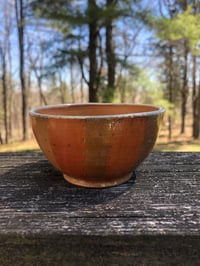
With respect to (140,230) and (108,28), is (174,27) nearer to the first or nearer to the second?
(108,28)

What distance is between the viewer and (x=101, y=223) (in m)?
0.41

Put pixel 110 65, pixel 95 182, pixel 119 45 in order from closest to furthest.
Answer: pixel 95 182 < pixel 110 65 < pixel 119 45

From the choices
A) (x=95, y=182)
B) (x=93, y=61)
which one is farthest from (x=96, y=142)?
(x=93, y=61)

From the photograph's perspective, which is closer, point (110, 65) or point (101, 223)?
point (101, 223)

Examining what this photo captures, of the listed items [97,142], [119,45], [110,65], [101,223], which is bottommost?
[101,223]

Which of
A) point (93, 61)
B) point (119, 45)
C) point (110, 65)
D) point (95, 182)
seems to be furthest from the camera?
point (119, 45)

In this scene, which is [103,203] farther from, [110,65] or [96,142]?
[110,65]

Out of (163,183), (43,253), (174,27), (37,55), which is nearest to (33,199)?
(43,253)

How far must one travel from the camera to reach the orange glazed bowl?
45cm

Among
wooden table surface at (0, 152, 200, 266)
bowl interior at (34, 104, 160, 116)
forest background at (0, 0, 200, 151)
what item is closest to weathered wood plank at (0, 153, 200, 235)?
wooden table surface at (0, 152, 200, 266)

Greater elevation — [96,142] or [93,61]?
[93,61]

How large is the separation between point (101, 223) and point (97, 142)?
0.42 feet

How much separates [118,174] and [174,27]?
4.39 meters

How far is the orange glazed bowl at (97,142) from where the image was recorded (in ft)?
1.49
